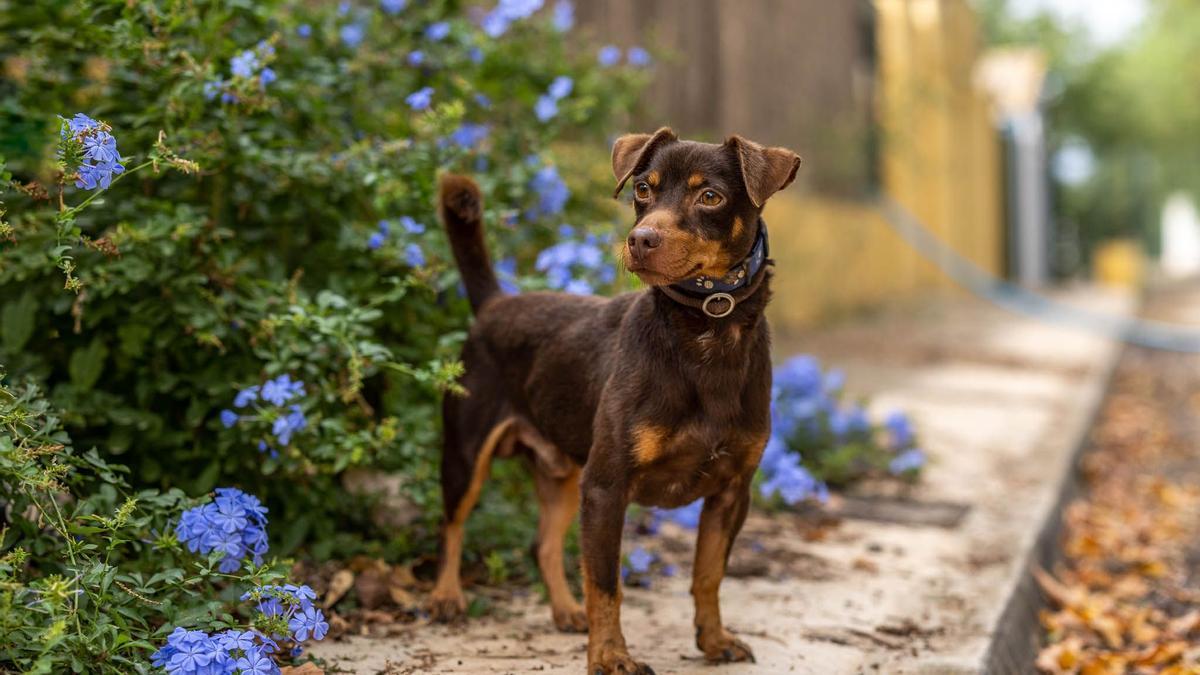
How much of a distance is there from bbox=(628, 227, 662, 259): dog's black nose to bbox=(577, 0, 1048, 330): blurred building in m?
3.30

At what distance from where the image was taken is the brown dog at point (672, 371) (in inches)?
114

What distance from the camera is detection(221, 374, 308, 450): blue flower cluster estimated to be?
334 centimetres

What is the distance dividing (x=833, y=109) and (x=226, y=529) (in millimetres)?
12210

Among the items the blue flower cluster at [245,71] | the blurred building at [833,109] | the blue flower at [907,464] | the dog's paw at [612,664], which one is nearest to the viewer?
the dog's paw at [612,664]

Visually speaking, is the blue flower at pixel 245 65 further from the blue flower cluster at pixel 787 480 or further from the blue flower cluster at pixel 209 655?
the blue flower cluster at pixel 787 480

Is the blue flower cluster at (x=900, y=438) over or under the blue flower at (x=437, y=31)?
under

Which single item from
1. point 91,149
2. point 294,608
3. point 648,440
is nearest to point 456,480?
point 648,440

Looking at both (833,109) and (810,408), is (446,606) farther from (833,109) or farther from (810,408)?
(833,109)

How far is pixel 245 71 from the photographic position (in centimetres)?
350

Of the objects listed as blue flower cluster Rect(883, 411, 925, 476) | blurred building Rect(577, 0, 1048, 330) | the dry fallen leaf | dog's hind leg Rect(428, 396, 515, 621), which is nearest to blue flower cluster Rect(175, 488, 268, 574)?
the dry fallen leaf

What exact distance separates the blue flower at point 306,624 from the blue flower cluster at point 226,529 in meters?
0.25

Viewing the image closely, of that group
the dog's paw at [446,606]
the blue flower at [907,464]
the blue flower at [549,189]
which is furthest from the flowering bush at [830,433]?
the dog's paw at [446,606]

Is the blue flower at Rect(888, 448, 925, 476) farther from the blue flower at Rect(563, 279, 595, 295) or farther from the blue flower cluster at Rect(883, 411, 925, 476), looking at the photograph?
the blue flower at Rect(563, 279, 595, 295)

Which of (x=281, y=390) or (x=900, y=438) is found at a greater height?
(x=281, y=390)
